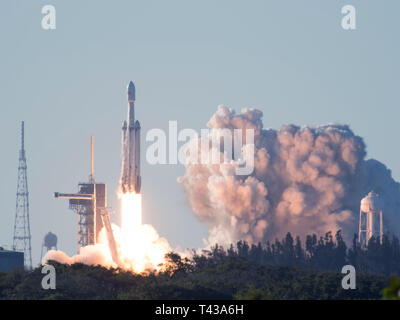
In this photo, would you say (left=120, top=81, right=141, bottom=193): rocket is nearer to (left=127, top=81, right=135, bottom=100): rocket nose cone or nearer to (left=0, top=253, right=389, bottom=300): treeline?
(left=127, top=81, right=135, bottom=100): rocket nose cone

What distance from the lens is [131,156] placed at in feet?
610

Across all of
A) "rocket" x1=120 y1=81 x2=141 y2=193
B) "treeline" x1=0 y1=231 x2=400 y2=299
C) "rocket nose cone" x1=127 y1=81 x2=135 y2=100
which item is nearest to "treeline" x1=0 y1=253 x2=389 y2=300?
"treeline" x1=0 y1=231 x2=400 y2=299

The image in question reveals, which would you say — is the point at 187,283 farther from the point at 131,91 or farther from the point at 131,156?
the point at 131,91

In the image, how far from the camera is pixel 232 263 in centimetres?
18288

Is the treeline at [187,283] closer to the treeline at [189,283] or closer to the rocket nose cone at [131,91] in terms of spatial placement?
the treeline at [189,283]

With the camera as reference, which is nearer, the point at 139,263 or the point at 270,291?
the point at 270,291

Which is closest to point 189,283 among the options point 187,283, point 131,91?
point 187,283

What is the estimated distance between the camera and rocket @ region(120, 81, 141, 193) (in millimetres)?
184625

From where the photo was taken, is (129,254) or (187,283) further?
(129,254)

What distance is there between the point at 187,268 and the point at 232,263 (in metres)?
6.13

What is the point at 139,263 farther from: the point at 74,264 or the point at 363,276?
the point at 363,276
